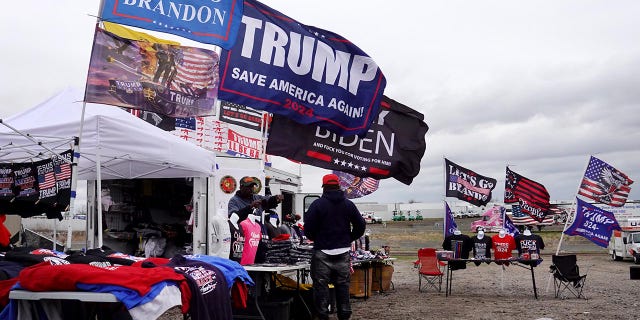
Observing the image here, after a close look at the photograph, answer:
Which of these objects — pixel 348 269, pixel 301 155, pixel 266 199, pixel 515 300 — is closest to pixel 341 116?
pixel 301 155

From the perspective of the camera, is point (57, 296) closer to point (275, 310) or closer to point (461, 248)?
point (275, 310)

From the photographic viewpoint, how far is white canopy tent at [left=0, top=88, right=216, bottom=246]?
8.34 metres

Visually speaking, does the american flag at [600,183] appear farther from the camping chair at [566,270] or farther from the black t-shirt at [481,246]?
the black t-shirt at [481,246]

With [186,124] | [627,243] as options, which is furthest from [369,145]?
[627,243]

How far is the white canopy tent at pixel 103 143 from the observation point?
8344 millimetres

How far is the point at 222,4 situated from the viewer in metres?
7.21

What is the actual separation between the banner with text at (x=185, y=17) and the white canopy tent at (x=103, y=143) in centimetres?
167

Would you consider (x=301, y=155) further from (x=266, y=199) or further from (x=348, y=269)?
(x=348, y=269)

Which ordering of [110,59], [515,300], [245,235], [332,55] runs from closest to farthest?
[110,59], [245,235], [332,55], [515,300]

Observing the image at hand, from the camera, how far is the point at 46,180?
25.2 feet

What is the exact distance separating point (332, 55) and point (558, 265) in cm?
705

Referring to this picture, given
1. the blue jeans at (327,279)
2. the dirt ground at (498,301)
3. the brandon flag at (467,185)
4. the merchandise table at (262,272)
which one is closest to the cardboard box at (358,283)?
the dirt ground at (498,301)

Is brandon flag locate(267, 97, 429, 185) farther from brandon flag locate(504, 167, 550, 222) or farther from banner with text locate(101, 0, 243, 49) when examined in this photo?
brandon flag locate(504, 167, 550, 222)

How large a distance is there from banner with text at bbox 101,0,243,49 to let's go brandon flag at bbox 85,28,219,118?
0.22 metres
